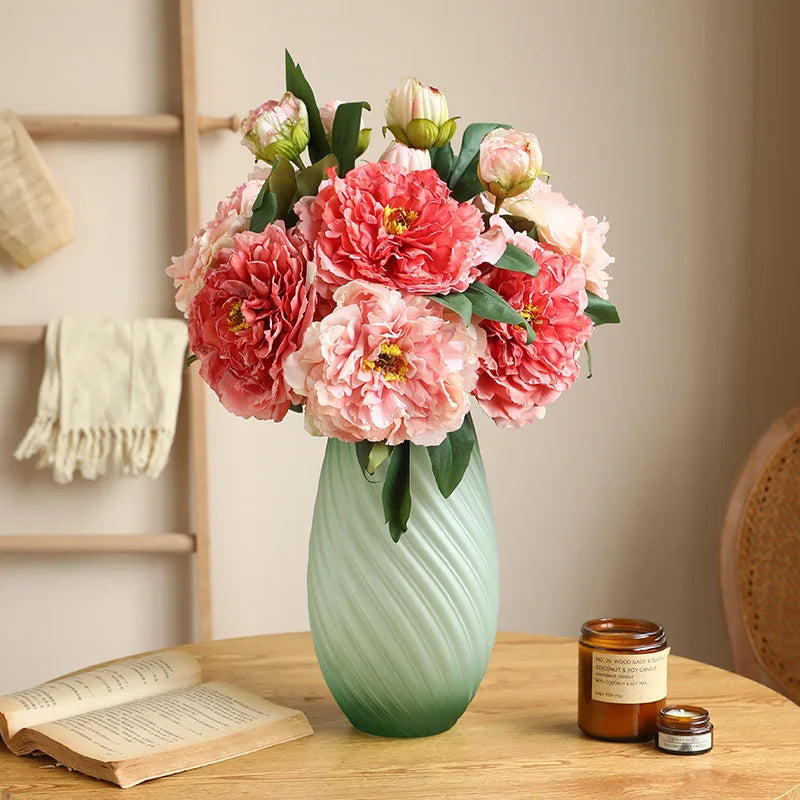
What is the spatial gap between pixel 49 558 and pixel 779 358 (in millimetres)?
1308

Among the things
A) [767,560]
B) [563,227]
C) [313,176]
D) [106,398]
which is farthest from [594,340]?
[313,176]

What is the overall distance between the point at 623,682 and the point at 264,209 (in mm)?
504

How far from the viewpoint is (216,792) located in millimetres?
860

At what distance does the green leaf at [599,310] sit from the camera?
0.98 m

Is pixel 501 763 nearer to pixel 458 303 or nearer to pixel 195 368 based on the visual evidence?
pixel 458 303

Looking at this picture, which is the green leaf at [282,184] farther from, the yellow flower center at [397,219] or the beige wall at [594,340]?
the beige wall at [594,340]

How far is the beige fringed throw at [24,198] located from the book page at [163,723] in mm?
986

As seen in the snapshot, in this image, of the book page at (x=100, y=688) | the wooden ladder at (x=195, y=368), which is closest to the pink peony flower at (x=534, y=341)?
the book page at (x=100, y=688)

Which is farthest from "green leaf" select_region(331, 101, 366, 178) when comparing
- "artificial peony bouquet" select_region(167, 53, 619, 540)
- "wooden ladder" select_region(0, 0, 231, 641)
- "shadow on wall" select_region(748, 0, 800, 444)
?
"shadow on wall" select_region(748, 0, 800, 444)

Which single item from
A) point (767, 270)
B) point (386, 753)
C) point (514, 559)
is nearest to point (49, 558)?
point (514, 559)

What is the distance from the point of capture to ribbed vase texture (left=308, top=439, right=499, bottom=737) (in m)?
0.94

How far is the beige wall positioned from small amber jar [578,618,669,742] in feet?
3.11

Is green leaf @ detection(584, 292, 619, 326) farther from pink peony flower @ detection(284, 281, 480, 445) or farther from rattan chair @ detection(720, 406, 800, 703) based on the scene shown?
rattan chair @ detection(720, 406, 800, 703)

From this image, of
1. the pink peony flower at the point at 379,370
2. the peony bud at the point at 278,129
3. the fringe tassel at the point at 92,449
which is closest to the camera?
the pink peony flower at the point at 379,370
